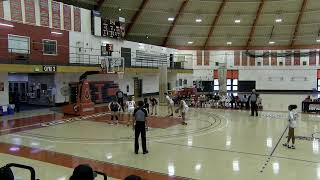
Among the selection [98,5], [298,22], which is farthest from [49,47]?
[298,22]

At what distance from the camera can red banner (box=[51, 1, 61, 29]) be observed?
23953 millimetres

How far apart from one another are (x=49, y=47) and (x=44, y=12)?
104 inches

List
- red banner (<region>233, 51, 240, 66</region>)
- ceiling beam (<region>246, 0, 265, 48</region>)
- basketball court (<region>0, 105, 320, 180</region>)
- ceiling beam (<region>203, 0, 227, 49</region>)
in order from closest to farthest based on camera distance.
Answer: basketball court (<region>0, 105, 320, 180</region>), ceiling beam (<region>246, 0, 265, 48</region>), ceiling beam (<region>203, 0, 227, 49</region>), red banner (<region>233, 51, 240, 66</region>)

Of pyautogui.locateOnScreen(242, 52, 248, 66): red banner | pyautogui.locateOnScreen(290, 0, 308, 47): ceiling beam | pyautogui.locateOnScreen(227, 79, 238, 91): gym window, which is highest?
pyautogui.locateOnScreen(290, 0, 308, 47): ceiling beam

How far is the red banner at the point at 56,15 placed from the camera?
24.0 metres

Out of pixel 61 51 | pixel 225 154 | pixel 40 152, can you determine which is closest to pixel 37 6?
pixel 61 51

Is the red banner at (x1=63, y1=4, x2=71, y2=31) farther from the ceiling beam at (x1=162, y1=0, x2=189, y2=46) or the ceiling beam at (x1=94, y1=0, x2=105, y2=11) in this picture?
the ceiling beam at (x1=162, y1=0, x2=189, y2=46)

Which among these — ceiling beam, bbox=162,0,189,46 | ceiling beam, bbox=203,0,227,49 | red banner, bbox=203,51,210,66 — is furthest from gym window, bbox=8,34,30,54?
red banner, bbox=203,51,210,66

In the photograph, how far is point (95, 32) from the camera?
27.8 metres

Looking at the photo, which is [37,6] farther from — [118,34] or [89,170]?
[89,170]

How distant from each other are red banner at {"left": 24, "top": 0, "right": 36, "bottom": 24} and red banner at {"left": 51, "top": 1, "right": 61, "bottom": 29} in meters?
1.84

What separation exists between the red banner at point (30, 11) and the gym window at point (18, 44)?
1396 mm

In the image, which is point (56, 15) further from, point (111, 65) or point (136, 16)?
point (136, 16)

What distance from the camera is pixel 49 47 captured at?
23.7 m
